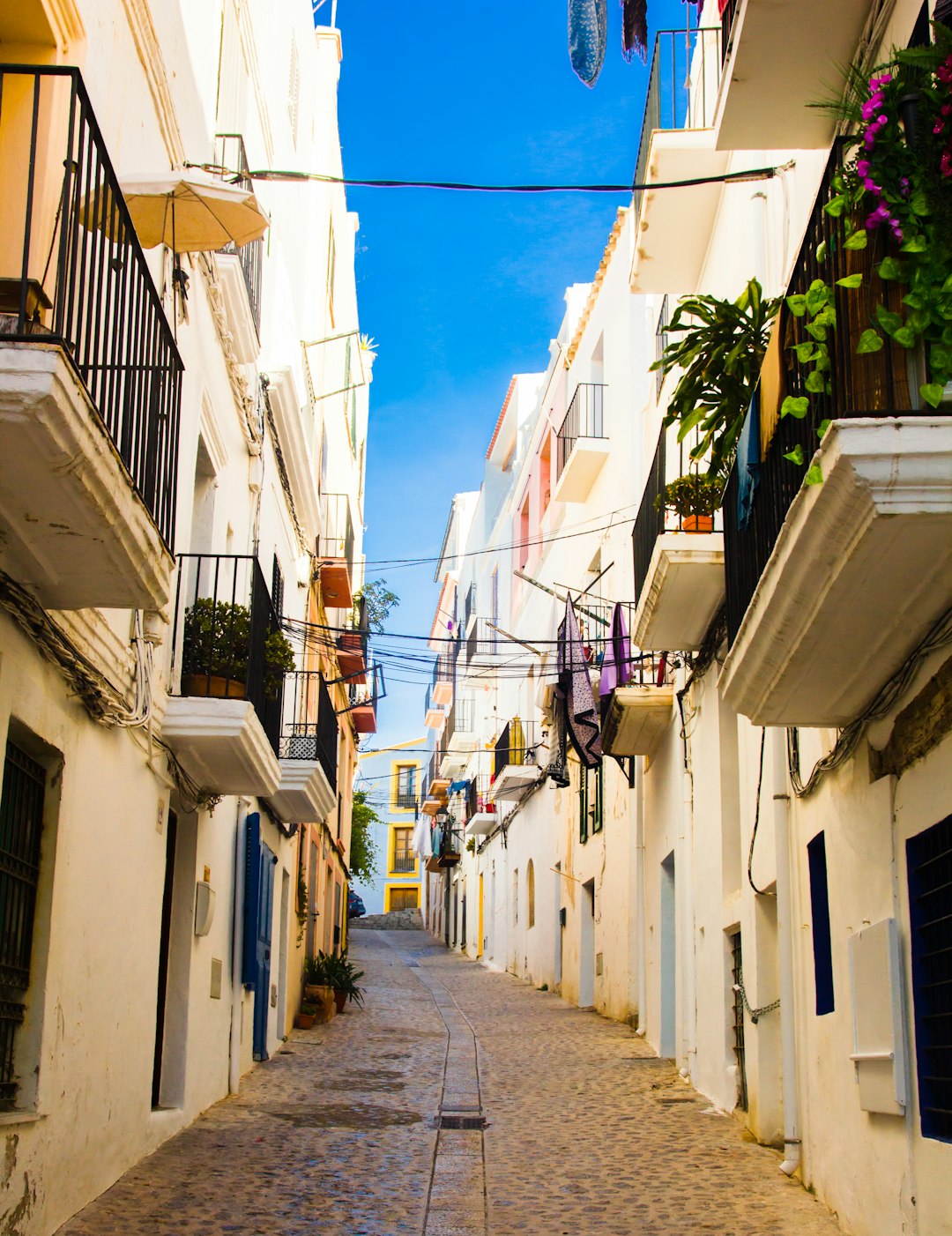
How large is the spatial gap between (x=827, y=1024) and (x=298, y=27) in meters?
13.3

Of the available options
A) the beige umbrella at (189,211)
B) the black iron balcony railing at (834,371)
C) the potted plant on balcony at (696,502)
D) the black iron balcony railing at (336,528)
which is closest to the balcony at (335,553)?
the black iron balcony railing at (336,528)

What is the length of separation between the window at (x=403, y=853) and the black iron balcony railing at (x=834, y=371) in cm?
6129

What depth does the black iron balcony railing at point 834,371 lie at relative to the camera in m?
5.13

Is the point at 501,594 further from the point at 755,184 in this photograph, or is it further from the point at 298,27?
the point at 755,184

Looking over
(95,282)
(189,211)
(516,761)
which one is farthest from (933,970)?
(516,761)

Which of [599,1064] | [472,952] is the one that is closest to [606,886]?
[599,1064]

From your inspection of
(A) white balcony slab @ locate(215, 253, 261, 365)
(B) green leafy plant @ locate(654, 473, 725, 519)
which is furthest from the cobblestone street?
(A) white balcony slab @ locate(215, 253, 261, 365)

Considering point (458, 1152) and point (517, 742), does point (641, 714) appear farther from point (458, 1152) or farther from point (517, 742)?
point (517, 742)

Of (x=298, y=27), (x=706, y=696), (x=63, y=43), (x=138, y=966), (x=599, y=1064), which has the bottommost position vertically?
(x=599, y=1064)

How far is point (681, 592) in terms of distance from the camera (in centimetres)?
1062

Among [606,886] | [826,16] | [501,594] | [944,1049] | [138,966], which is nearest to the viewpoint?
[944,1049]

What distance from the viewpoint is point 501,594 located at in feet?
109

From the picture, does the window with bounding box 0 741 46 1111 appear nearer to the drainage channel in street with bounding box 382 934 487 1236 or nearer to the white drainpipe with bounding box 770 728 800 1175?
the drainage channel in street with bounding box 382 934 487 1236

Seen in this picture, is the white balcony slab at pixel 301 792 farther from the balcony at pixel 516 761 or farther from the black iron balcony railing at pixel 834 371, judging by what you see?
the balcony at pixel 516 761
